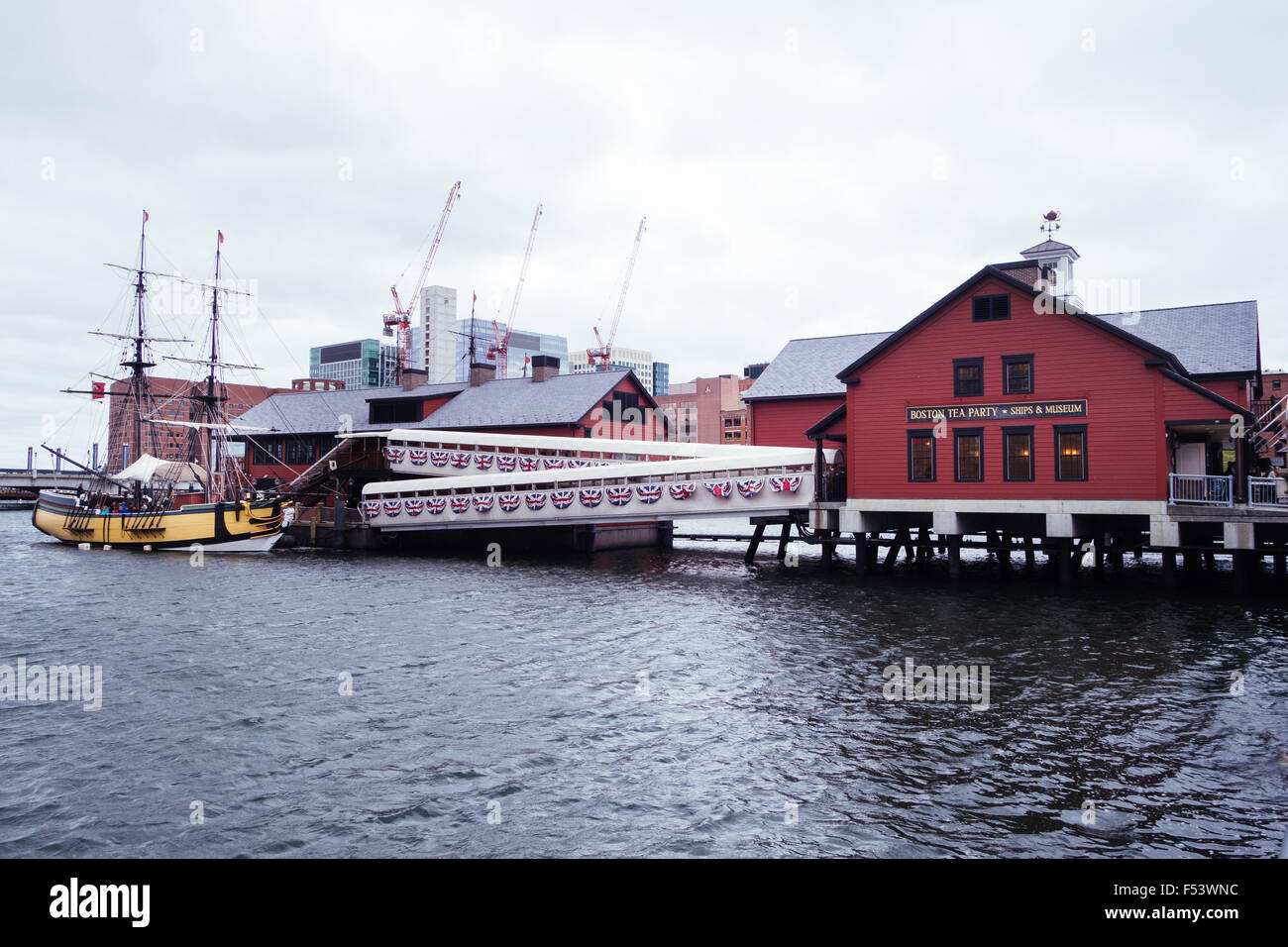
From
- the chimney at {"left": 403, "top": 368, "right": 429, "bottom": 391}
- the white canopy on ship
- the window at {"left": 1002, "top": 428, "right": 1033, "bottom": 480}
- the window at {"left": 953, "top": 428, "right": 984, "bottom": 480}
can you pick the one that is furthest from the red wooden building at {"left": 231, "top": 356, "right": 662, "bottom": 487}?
the window at {"left": 1002, "top": 428, "right": 1033, "bottom": 480}

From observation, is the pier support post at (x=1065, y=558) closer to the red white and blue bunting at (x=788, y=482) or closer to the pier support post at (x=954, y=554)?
the pier support post at (x=954, y=554)

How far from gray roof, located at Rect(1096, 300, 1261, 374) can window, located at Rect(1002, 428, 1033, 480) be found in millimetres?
10226

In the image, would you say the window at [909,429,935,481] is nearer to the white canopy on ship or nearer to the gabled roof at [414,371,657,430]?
the gabled roof at [414,371,657,430]

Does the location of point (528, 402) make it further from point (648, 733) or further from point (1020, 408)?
point (648, 733)

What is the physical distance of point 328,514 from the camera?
191ft

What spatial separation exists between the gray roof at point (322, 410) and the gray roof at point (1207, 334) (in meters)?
48.4

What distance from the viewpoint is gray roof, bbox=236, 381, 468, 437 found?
7000 centimetres

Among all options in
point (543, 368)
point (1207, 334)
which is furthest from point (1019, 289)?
point (543, 368)

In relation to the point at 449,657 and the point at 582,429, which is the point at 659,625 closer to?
the point at 449,657

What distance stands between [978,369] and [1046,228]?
43.7ft

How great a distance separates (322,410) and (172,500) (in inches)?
552

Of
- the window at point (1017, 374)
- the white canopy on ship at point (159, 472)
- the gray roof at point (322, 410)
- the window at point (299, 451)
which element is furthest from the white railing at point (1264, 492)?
the white canopy on ship at point (159, 472)
